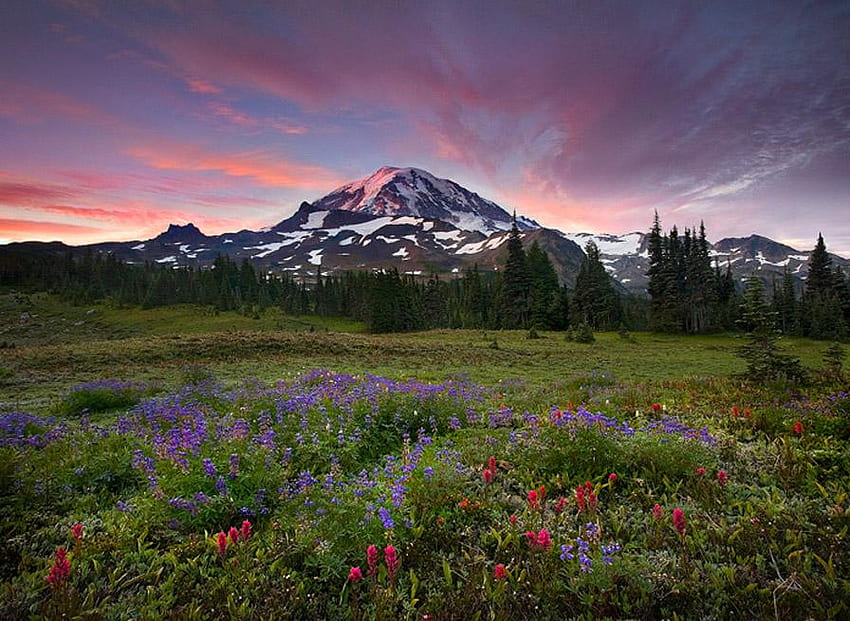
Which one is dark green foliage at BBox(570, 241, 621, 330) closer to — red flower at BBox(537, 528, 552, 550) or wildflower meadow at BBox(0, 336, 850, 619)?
wildflower meadow at BBox(0, 336, 850, 619)

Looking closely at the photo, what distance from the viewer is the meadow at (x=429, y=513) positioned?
348 cm

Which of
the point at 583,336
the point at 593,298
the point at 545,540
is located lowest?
the point at 583,336

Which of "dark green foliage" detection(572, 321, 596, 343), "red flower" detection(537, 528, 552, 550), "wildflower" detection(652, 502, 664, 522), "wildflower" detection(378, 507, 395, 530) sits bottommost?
"dark green foliage" detection(572, 321, 596, 343)

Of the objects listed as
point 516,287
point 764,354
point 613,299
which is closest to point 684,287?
point 613,299

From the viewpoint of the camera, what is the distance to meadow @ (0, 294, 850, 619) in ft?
11.4

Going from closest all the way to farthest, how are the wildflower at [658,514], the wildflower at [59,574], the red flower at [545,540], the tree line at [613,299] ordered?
the wildflower at [59,574]
the red flower at [545,540]
the wildflower at [658,514]
the tree line at [613,299]

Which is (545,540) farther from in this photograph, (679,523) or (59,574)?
(59,574)

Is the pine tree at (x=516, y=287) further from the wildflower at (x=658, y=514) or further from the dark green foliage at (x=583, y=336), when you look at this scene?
the wildflower at (x=658, y=514)

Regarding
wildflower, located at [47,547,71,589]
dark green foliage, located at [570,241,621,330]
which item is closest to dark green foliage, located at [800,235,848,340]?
dark green foliage, located at [570,241,621,330]

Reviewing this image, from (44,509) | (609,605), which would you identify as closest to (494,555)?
(609,605)

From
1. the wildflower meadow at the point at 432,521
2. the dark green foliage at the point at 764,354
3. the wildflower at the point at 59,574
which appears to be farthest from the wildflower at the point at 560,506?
the dark green foliage at the point at 764,354

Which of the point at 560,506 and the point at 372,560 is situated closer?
the point at 372,560

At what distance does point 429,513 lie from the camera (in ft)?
15.7

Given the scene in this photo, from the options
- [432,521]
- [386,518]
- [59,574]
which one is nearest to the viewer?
[59,574]
